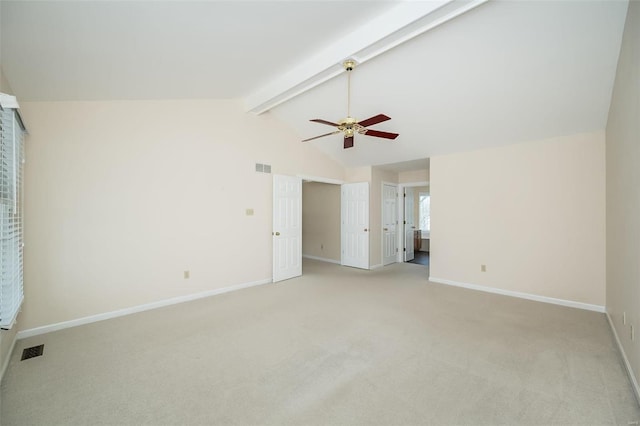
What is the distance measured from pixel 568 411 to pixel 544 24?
3.14 metres

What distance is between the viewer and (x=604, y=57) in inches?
108

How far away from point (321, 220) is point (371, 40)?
5.11m

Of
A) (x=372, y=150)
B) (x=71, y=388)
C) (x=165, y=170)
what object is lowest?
(x=71, y=388)

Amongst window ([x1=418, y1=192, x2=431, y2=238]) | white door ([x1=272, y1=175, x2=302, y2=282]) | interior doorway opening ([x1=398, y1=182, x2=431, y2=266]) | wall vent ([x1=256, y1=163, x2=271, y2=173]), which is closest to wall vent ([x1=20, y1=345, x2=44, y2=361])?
white door ([x1=272, y1=175, x2=302, y2=282])

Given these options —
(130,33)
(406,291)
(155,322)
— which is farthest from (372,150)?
(155,322)

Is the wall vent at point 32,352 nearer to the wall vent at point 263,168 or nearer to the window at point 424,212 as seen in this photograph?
the wall vent at point 263,168

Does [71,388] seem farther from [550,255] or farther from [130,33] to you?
[550,255]

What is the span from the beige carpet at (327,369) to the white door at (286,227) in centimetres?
152

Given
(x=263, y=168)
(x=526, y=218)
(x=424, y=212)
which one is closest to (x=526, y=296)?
(x=526, y=218)

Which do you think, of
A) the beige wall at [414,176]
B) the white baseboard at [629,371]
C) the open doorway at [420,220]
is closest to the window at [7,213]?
the white baseboard at [629,371]

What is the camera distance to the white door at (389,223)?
22.2ft

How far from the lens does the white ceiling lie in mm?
2254

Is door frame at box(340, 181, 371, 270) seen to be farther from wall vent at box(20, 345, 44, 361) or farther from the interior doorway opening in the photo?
wall vent at box(20, 345, 44, 361)

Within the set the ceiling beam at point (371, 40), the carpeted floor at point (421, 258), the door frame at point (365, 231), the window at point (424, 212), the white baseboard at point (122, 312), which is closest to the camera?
the ceiling beam at point (371, 40)
